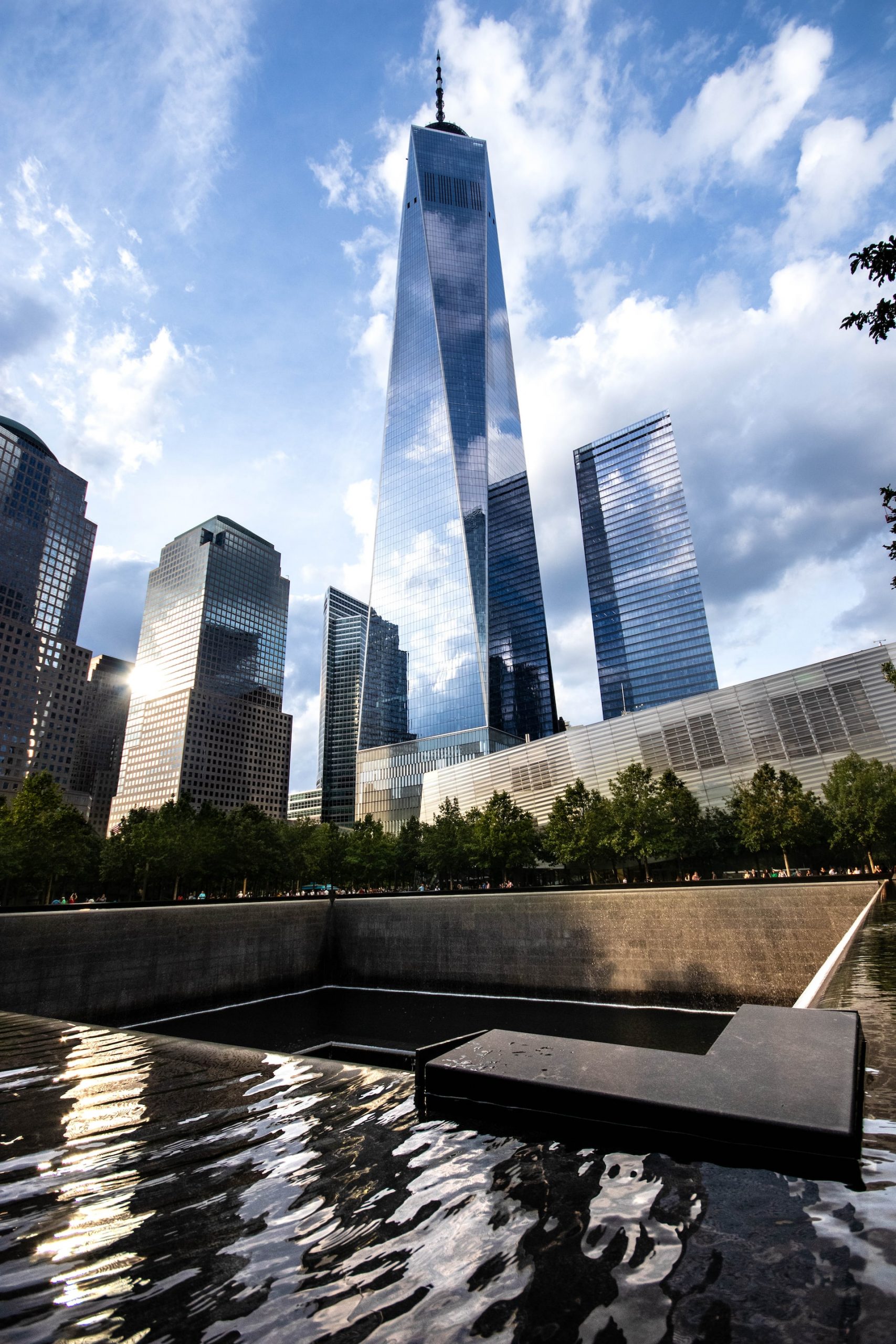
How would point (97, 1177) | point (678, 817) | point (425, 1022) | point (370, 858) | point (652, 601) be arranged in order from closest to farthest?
1. point (97, 1177)
2. point (425, 1022)
3. point (678, 817)
4. point (370, 858)
5. point (652, 601)

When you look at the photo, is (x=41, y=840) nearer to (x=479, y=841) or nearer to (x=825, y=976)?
(x=479, y=841)

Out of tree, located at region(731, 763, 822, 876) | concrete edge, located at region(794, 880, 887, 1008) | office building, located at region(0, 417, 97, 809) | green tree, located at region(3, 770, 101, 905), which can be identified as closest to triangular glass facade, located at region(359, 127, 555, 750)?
tree, located at region(731, 763, 822, 876)

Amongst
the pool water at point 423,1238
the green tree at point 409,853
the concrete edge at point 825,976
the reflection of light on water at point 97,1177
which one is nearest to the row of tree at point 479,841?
the green tree at point 409,853

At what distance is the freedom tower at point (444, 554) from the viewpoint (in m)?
153

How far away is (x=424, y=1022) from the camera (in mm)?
31453

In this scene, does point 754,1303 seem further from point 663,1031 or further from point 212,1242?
point 663,1031

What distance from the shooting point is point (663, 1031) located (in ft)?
87.2

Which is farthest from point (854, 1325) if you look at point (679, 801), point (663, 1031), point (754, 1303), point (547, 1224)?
point (679, 801)

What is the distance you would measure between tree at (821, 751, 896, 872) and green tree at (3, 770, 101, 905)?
269ft

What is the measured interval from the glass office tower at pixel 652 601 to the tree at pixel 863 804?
9902 centimetres

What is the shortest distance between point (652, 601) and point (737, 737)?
112m

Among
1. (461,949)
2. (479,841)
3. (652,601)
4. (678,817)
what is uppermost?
(652,601)

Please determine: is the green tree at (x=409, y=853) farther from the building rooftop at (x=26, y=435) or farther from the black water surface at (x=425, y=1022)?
the building rooftop at (x=26, y=435)

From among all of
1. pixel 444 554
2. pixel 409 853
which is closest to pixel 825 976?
pixel 409 853
